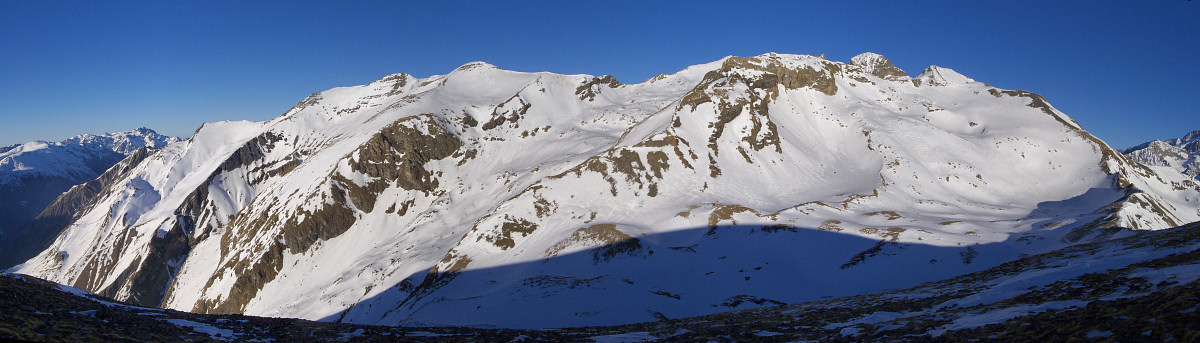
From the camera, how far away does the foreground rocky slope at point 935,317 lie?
35.2ft

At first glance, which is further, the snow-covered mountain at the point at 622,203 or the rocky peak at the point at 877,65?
the rocky peak at the point at 877,65

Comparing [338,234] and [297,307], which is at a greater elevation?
[338,234]

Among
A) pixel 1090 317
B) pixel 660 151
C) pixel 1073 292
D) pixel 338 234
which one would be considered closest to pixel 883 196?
pixel 660 151

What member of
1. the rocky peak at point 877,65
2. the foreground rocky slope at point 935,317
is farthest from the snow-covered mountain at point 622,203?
the foreground rocky slope at point 935,317

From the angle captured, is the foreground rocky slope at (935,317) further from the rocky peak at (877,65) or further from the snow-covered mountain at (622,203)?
the rocky peak at (877,65)

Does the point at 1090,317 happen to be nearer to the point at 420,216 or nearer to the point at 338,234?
the point at 420,216

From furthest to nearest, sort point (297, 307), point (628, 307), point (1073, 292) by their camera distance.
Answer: point (297, 307)
point (628, 307)
point (1073, 292)

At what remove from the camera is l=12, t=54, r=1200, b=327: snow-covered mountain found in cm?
4859

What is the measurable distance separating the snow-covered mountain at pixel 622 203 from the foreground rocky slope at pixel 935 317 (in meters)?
21.7

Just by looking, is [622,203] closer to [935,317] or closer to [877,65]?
[935,317]

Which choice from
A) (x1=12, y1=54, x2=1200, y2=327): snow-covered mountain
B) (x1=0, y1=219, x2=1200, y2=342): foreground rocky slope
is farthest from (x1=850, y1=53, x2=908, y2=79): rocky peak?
(x1=0, y1=219, x2=1200, y2=342): foreground rocky slope

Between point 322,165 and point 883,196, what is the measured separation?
11631 centimetres

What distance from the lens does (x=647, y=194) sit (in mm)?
74312

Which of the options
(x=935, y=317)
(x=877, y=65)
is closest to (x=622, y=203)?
(x=935, y=317)
